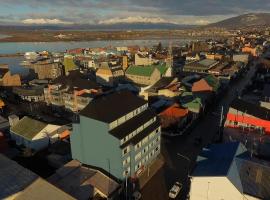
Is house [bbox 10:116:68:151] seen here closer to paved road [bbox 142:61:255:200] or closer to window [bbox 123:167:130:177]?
window [bbox 123:167:130:177]

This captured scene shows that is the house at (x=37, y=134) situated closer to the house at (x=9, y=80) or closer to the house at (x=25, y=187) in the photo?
the house at (x=25, y=187)

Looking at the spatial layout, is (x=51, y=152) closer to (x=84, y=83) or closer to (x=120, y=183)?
(x=120, y=183)

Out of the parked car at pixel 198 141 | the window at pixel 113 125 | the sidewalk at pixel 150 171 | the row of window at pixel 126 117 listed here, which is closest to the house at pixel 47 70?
the row of window at pixel 126 117

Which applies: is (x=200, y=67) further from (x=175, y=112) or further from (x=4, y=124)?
(x=4, y=124)

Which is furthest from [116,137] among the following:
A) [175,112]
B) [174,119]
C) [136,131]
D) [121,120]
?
[175,112]

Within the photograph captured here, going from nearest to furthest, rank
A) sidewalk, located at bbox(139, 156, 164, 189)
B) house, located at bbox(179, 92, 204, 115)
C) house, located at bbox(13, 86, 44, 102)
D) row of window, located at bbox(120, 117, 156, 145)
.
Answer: row of window, located at bbox(120, 117, 156, 145)
sidewalk, located at bbox(139, 156, 164, 189)
house, located at bbox(179, 92, 204, 115)
house, located at bbox(13, 86, 44, 102)

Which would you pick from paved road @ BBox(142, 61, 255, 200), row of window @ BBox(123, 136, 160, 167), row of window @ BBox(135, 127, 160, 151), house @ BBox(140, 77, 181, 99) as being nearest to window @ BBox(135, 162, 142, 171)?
row of window @ BBox(123, 136, 160, 167)

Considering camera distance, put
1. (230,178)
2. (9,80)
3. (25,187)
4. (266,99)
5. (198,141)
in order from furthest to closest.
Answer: (9,80)
(266,99)
(198,141)
(25,187)
(230,178)
